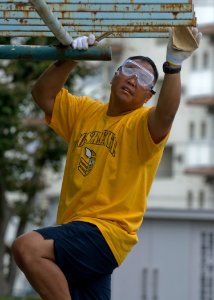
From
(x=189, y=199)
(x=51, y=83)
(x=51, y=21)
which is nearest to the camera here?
(x=51, y=21)

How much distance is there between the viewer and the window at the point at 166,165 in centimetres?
4394

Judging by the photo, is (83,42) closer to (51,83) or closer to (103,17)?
(103,17)

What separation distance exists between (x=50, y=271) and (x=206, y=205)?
37.2 metres

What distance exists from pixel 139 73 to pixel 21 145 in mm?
13397

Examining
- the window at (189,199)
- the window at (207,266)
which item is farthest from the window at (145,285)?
the window at (189,199)

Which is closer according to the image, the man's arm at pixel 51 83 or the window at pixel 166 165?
the man's arm at pixel 51 83

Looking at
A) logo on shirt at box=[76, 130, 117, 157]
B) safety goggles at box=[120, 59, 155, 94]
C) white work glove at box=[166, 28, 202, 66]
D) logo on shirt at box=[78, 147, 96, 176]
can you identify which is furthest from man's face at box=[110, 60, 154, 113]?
white work glove at box=[166, 28, 202, 66]

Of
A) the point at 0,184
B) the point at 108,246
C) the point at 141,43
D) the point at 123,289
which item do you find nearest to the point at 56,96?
the point at 108,246

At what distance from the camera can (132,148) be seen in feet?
19.0

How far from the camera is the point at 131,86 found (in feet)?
19.3

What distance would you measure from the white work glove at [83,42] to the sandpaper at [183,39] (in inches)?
17.8

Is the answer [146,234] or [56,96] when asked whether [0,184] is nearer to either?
[146,234]

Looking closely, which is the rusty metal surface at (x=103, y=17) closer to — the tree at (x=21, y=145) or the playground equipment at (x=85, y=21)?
the playground equipment at (x=85, y=21)

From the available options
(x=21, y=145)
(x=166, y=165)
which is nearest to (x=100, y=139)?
(x=21, y=145)
